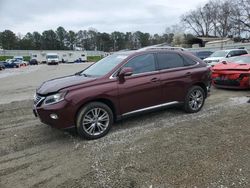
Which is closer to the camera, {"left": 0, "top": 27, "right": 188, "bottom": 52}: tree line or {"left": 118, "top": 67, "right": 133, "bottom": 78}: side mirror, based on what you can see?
{"left": 118, "top": 67, "right": 133, "bottom": 78}: side mirror

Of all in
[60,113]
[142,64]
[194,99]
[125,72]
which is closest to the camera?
[60,113]

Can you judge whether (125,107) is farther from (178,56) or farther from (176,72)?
(178,56)

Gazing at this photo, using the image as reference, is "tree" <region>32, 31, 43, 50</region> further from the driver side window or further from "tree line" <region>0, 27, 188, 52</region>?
the driver side window

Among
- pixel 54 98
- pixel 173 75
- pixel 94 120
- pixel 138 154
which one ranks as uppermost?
pixel 173 75

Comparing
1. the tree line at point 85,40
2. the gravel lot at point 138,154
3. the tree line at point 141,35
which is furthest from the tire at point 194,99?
the tree line at point 85,40

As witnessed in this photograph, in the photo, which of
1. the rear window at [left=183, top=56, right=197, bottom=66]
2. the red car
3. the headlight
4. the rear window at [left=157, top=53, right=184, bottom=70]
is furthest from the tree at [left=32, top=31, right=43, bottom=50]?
the headlight

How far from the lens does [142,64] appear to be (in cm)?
623

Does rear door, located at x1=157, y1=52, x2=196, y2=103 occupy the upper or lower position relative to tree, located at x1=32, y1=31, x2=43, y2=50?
lower

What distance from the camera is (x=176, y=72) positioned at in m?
6.70

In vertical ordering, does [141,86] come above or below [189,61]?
below

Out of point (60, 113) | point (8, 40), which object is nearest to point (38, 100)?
point (60, 113)

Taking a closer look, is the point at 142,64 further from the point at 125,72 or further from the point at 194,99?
the point at 194,99

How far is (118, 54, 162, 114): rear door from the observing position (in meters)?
5.78

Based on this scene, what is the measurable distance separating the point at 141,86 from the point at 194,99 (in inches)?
72.2
